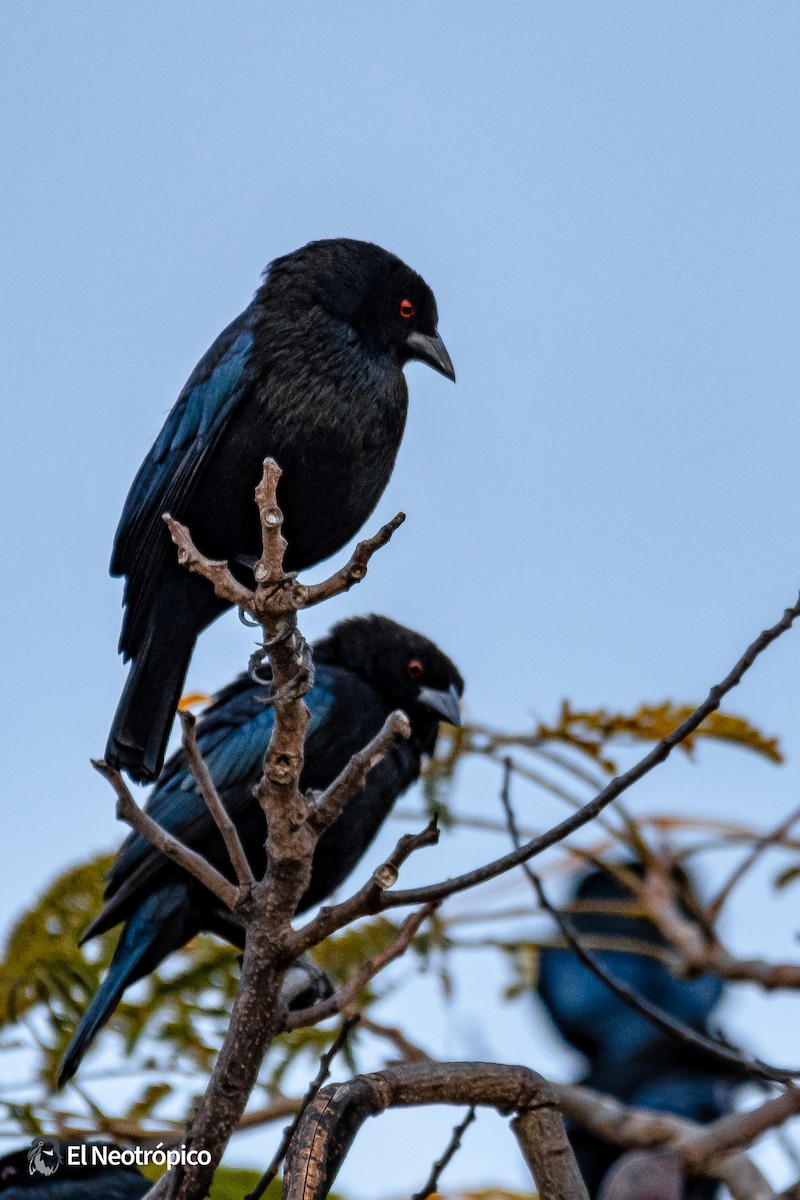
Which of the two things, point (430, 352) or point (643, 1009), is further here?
point (430, 352)

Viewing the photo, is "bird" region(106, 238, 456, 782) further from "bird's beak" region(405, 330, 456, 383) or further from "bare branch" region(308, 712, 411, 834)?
"bare branch" region(308, 712, 411, 834)

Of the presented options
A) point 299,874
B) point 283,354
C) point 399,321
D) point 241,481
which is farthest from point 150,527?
point 299,874

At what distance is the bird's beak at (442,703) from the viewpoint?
571 cm

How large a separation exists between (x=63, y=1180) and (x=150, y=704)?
4.16ft

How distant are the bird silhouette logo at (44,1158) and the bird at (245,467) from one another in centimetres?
96

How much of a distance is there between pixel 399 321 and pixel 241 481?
2.87 feet

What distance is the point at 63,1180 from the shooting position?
404cm

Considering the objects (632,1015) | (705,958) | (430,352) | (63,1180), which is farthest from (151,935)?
(632,1015)

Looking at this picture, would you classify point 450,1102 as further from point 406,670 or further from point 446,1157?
point 406,670

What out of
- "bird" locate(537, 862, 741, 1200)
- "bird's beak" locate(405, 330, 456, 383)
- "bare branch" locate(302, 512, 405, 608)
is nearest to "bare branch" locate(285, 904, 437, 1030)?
"bare branch" locate(302, 512, 405, 608)

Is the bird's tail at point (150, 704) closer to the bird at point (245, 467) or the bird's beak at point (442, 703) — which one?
the bird at point (245, 467)

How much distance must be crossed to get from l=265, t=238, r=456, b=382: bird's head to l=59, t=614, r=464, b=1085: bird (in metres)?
1.25

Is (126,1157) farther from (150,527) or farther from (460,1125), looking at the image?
(150,527)

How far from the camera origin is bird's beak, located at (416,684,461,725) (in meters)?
5.71
